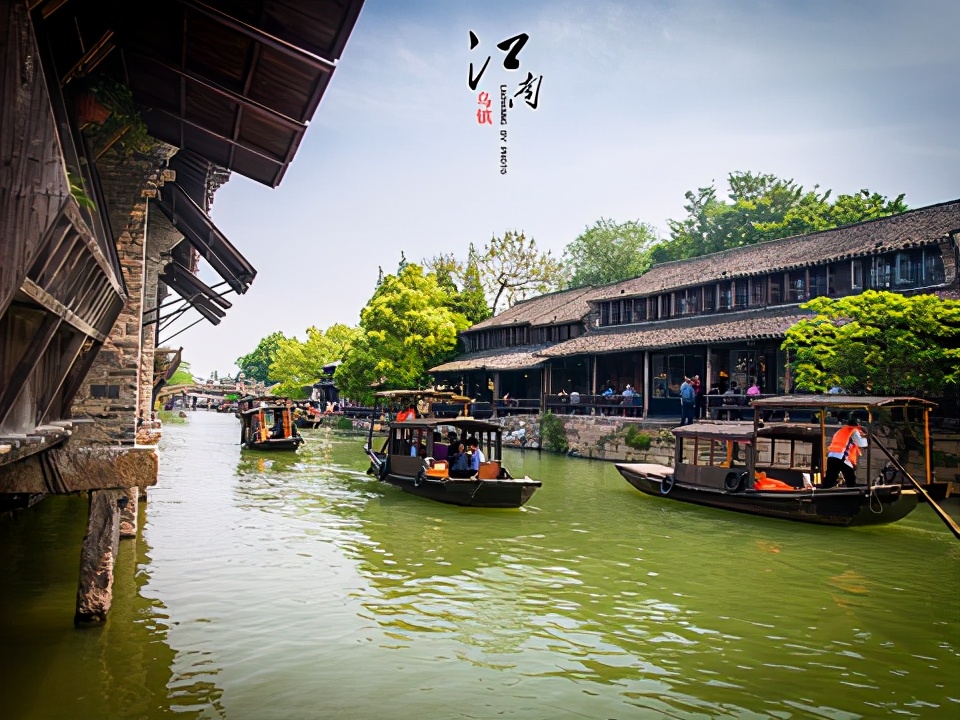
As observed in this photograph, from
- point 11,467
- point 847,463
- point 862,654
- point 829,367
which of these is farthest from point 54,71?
point 829,367

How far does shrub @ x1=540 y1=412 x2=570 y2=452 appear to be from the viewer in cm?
3278

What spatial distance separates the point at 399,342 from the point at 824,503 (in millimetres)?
35037

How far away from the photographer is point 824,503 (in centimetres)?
1505

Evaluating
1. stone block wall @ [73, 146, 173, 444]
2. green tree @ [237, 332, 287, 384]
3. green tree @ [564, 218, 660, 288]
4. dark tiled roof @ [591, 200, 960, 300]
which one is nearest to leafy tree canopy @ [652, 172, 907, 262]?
green tree @ [564, 218, 660, 288]

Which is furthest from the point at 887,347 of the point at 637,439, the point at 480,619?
the point at 480,619

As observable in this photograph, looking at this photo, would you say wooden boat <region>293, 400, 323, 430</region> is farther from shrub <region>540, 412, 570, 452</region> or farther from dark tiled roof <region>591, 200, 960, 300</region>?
dark tiled roof <region>591, 200, 960, 300</region>

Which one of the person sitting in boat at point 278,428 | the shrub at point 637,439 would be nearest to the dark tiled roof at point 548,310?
the shrub at point 637,439

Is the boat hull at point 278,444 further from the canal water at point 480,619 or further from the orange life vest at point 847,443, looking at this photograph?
the orange life vest at point 847,443

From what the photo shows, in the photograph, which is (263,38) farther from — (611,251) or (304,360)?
(304,360)

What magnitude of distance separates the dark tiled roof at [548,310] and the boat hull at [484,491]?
74.1 ft

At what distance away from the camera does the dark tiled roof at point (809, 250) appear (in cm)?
2456

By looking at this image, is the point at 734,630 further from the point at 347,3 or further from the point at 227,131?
the point at 227,131

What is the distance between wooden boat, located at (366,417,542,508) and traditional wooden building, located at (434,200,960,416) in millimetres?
10375

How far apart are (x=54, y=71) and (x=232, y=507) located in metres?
11.3
